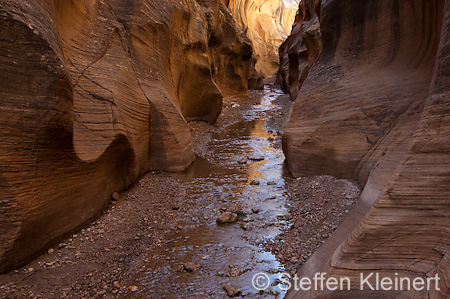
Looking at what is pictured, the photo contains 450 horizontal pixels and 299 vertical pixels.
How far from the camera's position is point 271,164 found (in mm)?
7758

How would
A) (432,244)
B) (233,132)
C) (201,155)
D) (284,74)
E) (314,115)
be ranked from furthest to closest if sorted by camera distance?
(284,74)
(233,132)
(201,155)
(314,115)
(432,244)

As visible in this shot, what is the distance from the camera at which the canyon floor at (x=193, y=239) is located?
3242 mm

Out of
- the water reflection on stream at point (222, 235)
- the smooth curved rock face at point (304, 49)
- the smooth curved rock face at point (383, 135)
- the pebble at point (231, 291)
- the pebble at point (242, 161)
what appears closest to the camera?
the smooth curved rock face at point (383, 135)

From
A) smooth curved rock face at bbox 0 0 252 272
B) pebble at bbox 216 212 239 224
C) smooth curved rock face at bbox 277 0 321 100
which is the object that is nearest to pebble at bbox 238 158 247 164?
smooth curved rock face at bbox 0 0 252 272

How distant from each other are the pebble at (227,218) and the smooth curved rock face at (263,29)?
25.1m

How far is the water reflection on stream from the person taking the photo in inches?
132

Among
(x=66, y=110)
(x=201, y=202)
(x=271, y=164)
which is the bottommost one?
(x=201, y=202)

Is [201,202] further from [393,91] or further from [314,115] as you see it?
[393,91]

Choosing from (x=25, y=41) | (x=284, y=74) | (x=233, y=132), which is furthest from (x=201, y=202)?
(x=284, y=74)

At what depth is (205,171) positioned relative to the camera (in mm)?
7270

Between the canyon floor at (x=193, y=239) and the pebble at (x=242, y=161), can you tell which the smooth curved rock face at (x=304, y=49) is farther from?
the canyon floor at (x=193, y=239)

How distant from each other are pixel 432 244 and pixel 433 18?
3629mm

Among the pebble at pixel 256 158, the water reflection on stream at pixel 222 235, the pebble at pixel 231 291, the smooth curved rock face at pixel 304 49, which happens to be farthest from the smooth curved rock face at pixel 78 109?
the smooth curved rock face at pixel 304 49

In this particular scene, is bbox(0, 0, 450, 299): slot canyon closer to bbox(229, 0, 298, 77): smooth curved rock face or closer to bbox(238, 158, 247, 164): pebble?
bbox(238, 158, 247, 164): pebble
